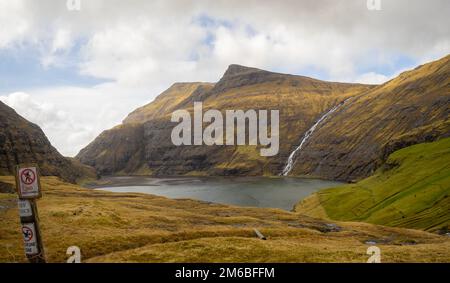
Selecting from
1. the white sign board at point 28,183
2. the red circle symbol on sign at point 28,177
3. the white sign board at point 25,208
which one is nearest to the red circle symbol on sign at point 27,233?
the white sign board at point 25,208

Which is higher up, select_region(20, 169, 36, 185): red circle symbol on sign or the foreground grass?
select_region(20, 169, 36, 185): red circle symbol on sign

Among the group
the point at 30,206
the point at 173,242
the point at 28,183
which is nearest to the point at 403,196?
the point at 173,242

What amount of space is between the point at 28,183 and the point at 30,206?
1.47m

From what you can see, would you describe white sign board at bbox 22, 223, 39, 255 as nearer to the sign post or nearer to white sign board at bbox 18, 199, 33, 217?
the sign post

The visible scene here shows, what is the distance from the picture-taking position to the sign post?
24.1 m

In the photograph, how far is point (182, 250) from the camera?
3559 centimetres

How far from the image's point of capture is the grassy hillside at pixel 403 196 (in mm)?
103438

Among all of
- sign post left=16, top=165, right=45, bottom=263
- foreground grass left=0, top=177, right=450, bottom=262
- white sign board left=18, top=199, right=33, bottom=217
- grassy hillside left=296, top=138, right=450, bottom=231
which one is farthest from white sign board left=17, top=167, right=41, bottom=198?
grassy hillside left=296, top=138, right=450, bottom=231

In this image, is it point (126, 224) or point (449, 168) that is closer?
point (126, 224)
